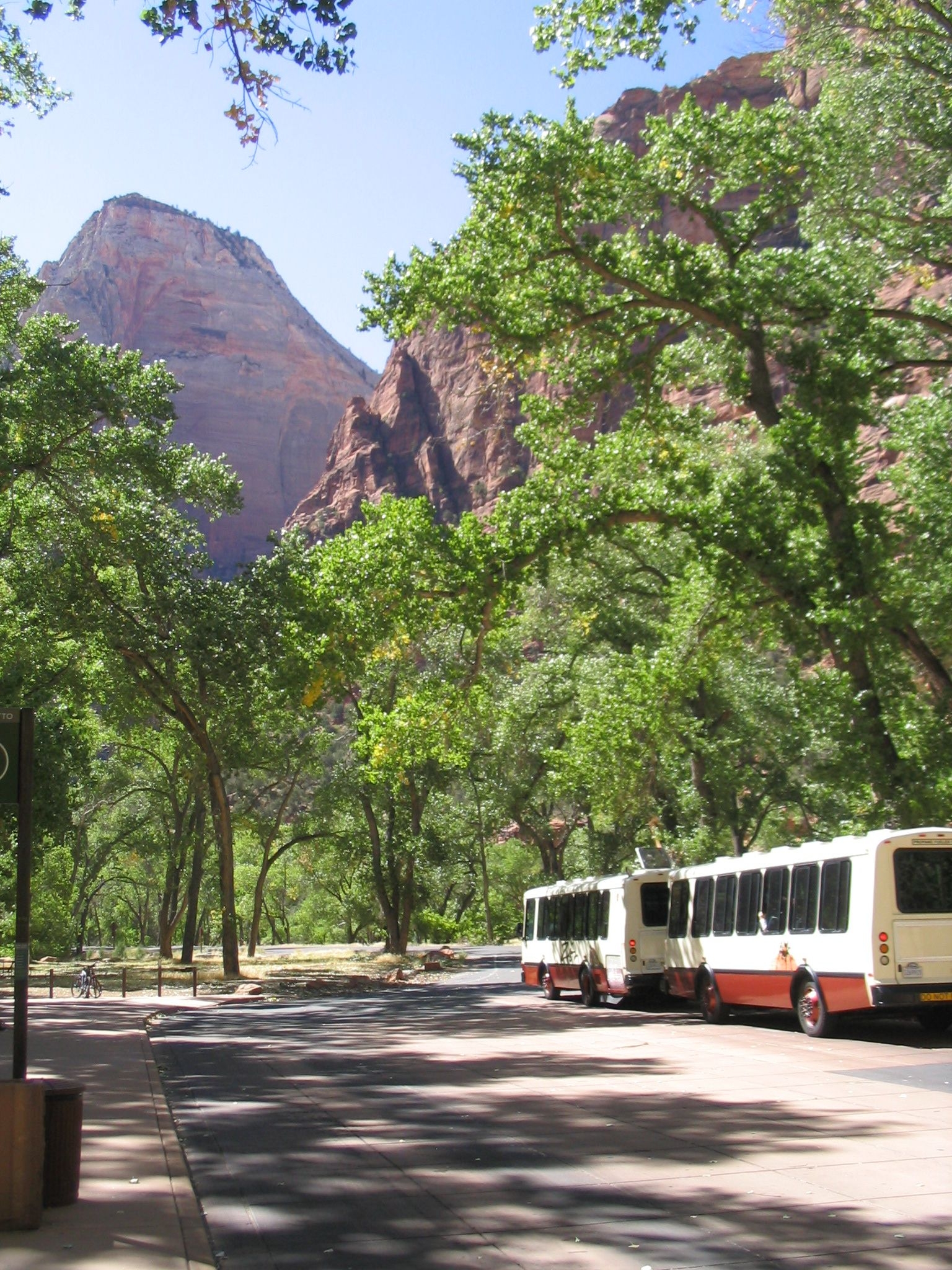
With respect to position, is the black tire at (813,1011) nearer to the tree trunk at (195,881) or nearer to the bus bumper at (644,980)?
the bus bumper at (644,980)

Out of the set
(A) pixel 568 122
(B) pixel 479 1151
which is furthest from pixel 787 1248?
(A) pixel 568 122

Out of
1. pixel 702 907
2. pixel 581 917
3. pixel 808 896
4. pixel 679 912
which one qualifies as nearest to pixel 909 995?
pixel 808 896

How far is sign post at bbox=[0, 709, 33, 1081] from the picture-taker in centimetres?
633

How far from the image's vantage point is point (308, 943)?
99.0 metres

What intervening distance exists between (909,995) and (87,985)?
74.8 feet

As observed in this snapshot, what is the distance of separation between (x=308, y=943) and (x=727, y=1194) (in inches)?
3774

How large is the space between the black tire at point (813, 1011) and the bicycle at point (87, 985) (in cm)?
2040

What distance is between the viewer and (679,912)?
21.9 m

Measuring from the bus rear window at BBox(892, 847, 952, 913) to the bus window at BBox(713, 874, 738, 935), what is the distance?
459 centimetres

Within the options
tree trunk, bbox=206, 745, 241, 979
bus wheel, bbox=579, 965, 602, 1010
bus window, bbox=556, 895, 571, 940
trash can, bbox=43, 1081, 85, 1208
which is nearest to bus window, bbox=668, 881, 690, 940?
bus wheel, bbox=579, 965, 602, 1010

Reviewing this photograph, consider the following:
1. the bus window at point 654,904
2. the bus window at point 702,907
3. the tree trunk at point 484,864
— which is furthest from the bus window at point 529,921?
the tree trunk at point 484,864

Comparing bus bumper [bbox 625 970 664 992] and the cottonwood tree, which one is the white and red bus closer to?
bus bumper [bbox 625 970 664 992]

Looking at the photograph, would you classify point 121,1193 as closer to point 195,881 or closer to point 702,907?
point 702,907

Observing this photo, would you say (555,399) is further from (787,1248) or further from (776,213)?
(787,1248)
